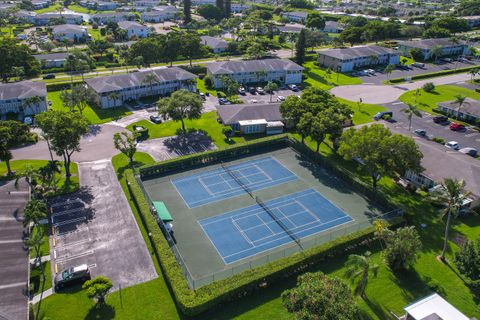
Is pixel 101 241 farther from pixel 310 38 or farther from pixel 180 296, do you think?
pixel 310 38

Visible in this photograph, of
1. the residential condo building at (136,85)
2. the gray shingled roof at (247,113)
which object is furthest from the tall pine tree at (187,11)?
the gray shingled roof at (247,113)

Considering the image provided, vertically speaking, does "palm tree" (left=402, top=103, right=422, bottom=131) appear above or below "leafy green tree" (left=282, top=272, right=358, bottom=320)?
above

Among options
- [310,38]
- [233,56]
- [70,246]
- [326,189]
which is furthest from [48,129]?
[310,38]

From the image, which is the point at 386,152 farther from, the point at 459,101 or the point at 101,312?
the point at 459,101

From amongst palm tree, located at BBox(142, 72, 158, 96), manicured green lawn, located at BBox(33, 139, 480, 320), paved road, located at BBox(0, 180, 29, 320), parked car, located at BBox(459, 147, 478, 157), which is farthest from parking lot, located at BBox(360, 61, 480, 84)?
paved road, located at BBox(0, 180, 29, 320)

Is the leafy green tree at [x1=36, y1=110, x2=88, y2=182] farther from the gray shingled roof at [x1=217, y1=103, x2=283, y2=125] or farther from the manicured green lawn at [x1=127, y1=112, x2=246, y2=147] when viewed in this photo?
the gray shingled roof at [x1=217, y1=103, x2=283, y2=125]
